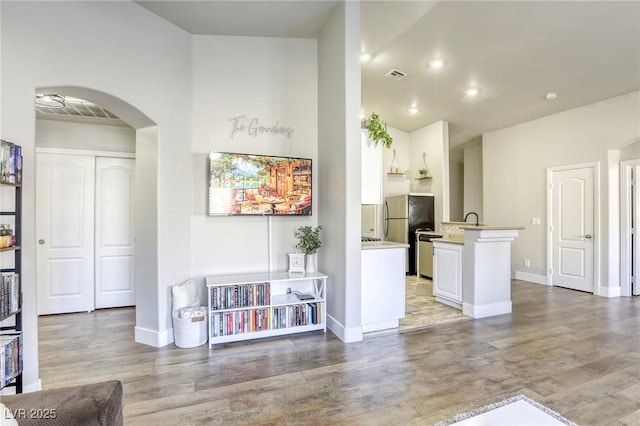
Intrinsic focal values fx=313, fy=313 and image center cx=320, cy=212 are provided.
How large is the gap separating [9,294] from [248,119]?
250cm

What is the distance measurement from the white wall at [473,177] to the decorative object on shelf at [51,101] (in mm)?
7933

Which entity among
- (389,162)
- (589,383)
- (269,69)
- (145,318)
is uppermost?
(269,69)

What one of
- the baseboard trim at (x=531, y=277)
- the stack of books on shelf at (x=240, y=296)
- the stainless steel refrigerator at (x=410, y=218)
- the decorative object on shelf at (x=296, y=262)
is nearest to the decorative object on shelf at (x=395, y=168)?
the stainless steel refrigerator at (x=410, y=218)

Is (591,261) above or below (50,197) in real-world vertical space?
below

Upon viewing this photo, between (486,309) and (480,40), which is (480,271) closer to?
(486,309)

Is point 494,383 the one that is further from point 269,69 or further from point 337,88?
point 269,69

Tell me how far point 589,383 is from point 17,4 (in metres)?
4.97

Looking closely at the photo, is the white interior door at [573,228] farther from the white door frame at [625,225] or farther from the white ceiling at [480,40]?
the white ceiling at [480,40]

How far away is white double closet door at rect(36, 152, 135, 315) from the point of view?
4.01 meters

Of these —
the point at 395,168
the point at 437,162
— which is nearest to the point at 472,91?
the point at 437,162

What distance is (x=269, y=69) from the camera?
3.61m

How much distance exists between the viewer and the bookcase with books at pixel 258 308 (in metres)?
3.01

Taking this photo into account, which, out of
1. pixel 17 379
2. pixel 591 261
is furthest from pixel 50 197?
pixel 591 261

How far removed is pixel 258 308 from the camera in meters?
3.12
